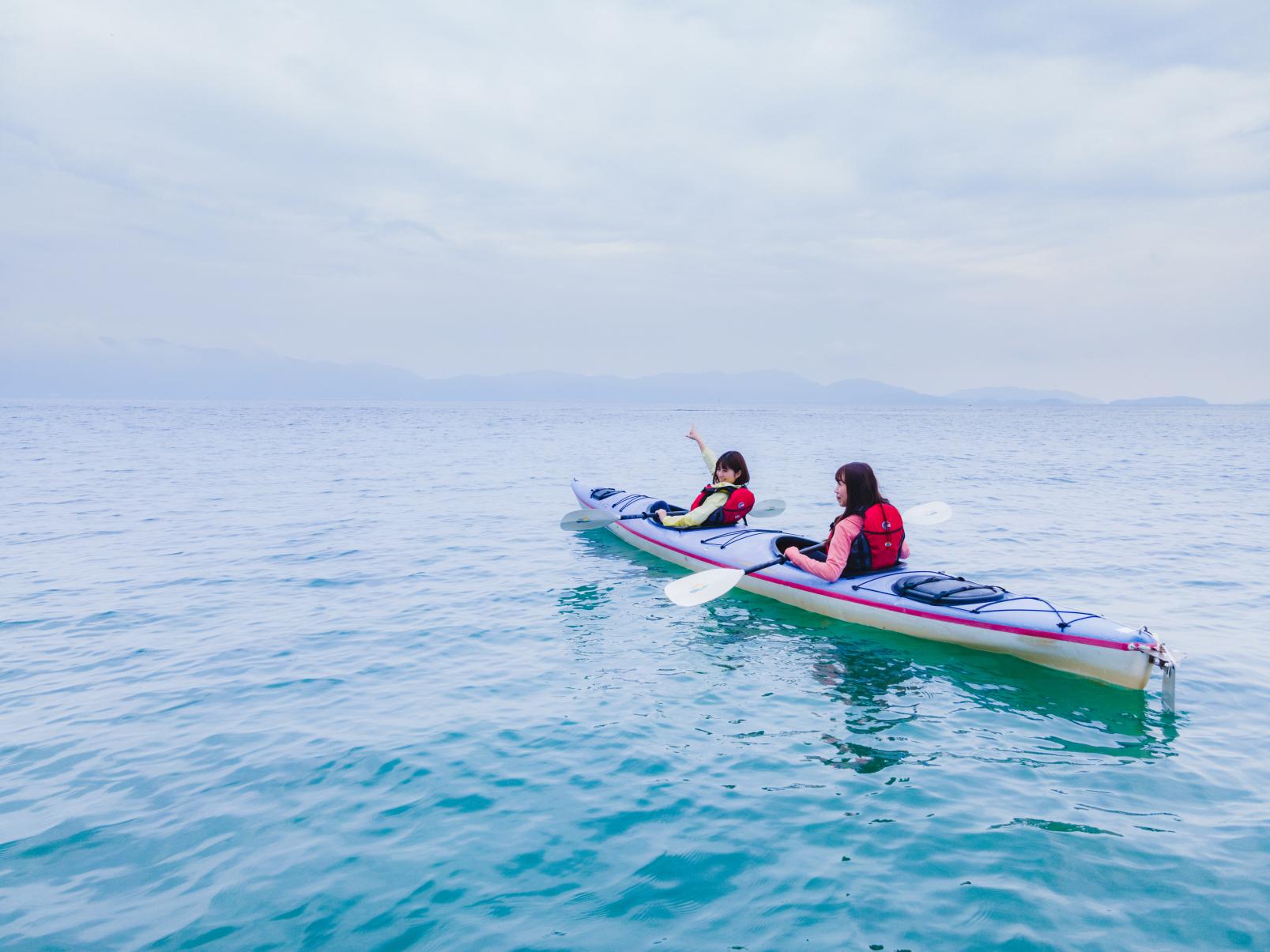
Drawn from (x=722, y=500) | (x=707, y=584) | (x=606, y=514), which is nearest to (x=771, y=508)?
(x=722, y=500)

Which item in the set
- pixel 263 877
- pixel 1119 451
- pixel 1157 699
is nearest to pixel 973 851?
pixel 1157 699

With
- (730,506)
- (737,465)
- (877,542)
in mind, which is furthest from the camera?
(730,506)

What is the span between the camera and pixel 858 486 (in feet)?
24.2

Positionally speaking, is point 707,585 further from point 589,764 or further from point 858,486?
point 589,764

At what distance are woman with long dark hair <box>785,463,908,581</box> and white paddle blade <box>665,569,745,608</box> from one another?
2.35 ft

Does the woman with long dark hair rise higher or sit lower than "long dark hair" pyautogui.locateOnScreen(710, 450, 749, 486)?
lower

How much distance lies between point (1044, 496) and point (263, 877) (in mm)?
20850

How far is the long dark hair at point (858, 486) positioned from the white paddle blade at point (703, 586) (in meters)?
1.39

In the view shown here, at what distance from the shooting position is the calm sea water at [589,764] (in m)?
3.64

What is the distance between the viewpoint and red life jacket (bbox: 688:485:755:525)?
10.3 metres

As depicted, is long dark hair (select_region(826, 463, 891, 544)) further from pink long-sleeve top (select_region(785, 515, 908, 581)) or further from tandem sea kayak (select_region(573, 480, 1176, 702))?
tandem sea kayak (select_region(573, 480, 1176, 702))

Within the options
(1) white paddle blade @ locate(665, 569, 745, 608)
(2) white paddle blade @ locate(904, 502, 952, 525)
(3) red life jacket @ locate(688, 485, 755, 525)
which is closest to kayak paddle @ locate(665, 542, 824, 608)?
(1) white paddle blade @ locate(665, 569, 745, 608)

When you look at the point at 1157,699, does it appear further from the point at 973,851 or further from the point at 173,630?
the point at 173,630

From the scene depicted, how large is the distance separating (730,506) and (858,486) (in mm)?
3141
